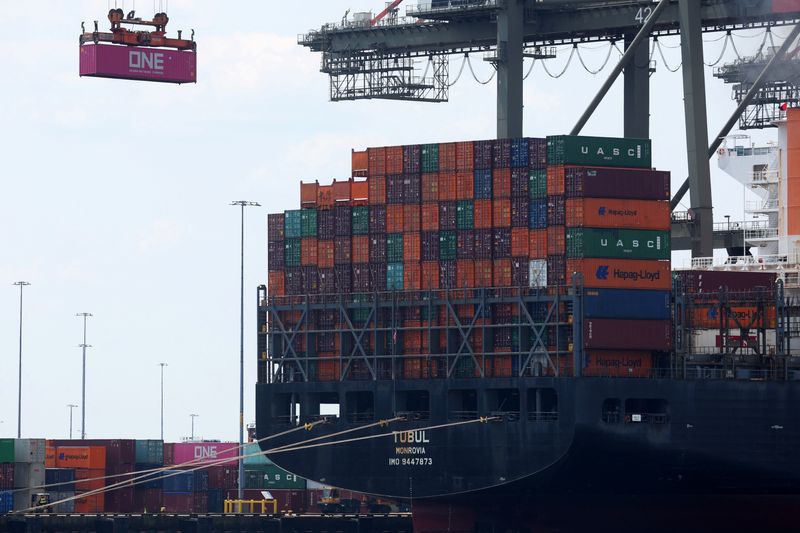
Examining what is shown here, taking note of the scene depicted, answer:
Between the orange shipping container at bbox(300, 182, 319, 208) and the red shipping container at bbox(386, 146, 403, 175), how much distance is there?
5.01 m

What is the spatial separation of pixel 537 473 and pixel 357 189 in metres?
16.4

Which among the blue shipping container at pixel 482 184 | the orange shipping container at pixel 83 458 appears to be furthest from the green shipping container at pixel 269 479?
the blue shipping container at pixel 482 184

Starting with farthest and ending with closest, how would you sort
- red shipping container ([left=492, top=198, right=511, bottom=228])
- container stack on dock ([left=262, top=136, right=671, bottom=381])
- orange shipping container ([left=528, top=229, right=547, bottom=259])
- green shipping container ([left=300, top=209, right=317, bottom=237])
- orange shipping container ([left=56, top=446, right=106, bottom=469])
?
1. orange shipping container ([left=56, top=446, right=106, bottom=469])
2. green shipping container ([left=300, top=209, right=317, bottom=237])
3. red shipping container ([left=492, top=198, right=511, bottom=228])
4. orange shipping container ([left=528, top=229, right=547, bottom=259])
5. container stack on dock ([left=262, top=136, right=671, bottom=381])

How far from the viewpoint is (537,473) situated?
282 ft

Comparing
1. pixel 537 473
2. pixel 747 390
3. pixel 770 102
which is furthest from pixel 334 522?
pixel 770 102

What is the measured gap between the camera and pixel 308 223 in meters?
94.6

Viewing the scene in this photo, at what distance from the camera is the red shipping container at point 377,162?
3637 inches

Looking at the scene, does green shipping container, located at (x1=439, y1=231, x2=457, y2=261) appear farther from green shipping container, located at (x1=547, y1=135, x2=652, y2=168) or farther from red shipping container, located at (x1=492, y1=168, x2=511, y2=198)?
green shipping container, located at (x1=547, y1=135, x2=652, y2=168)

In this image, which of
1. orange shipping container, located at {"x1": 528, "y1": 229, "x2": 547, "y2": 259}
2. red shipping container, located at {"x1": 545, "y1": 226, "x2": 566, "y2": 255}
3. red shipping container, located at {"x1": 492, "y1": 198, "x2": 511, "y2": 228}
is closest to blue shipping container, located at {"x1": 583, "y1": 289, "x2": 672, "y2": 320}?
red shipping container, located at {"x1": 545, "y1": 226, "x2": 566, "y2": 255}

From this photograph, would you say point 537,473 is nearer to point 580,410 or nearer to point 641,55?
point 580,410

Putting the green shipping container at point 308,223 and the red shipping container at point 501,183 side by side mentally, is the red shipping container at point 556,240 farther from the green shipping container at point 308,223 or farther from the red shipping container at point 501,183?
the green shipping container at point 308,223

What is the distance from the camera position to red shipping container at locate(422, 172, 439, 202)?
90.5 meters

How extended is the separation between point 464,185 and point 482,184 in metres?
0.90

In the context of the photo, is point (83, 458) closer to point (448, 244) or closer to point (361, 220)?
point (361, 220)
